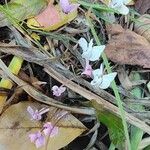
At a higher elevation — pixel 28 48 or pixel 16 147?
pixel 28 48

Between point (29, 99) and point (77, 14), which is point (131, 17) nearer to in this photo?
point (77, 14)

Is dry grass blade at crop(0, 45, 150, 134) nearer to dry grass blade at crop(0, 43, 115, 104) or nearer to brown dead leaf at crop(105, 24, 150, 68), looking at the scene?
dry grass blade at crop(0, 43, 115, 104)

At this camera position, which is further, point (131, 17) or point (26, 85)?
point (131, 17)

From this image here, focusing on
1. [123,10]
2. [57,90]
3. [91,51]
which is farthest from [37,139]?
[123,10]

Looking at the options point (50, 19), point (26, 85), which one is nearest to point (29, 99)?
point (26, 85)

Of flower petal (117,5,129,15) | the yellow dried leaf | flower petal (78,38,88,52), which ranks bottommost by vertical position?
flower petal (78,38,88,52)

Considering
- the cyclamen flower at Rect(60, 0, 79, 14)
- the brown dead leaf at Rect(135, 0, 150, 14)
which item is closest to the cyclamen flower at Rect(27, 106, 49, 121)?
the cyclamen flower at Rect(60, 0, 79, 14)

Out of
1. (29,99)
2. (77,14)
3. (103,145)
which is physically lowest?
(103,145)
